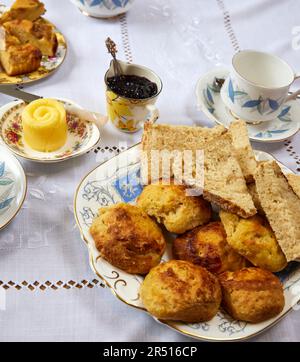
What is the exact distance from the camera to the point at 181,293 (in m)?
1.01

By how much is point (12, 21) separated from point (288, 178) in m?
1.07

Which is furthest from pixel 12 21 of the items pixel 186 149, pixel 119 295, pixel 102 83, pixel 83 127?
pixel 119 295

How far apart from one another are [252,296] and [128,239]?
30cm

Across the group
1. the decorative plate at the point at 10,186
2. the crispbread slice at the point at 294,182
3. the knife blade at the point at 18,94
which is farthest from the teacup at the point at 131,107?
the crispbread slice at the point at 294,182

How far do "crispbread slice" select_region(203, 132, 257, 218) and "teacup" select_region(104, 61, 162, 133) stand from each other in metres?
0.25

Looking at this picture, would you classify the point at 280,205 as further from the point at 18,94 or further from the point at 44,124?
the point at 18,94

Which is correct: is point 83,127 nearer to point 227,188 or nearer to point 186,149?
point 186,149

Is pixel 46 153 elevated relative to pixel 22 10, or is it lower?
lower

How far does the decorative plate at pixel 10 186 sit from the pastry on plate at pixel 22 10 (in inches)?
23.9

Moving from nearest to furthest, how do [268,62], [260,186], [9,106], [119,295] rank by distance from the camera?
[119,295] → [260,186] → [9,106] → [268,62]

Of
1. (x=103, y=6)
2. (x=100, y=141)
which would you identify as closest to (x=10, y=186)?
(x=100, y=141)

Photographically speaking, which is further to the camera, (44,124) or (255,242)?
(44,124)

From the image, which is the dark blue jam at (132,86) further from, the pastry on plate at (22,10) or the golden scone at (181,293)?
the golden scone at (181,293)

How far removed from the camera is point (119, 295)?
3.48ft
